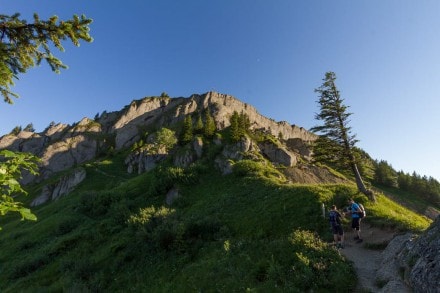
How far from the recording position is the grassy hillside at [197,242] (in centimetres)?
1516

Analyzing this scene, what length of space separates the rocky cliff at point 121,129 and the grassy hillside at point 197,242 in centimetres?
6533

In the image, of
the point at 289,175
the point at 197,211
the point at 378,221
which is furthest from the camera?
the point at 289,175

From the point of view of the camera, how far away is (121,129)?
123 meters

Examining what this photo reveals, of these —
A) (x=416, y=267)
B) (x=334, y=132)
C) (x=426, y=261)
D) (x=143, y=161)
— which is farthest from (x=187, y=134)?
(x=426, y=261)

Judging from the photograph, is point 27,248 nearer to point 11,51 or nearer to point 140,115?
point 11,51

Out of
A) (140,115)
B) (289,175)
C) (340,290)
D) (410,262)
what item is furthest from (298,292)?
(140,115)

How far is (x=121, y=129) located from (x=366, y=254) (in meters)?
118

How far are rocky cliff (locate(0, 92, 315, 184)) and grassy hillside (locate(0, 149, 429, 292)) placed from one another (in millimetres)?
65331

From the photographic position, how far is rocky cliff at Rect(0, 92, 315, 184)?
359 feet

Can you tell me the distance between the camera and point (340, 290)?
12266mm

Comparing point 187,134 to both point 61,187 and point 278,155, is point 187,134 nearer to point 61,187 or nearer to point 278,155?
point 278,155

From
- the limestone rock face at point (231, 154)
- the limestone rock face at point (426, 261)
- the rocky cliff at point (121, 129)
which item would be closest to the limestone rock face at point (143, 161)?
the rocky cliff at point (121, 129)

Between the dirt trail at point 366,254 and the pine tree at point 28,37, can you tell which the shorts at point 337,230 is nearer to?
the dirt trail at point 366,254

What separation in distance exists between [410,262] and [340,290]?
3346 mm
